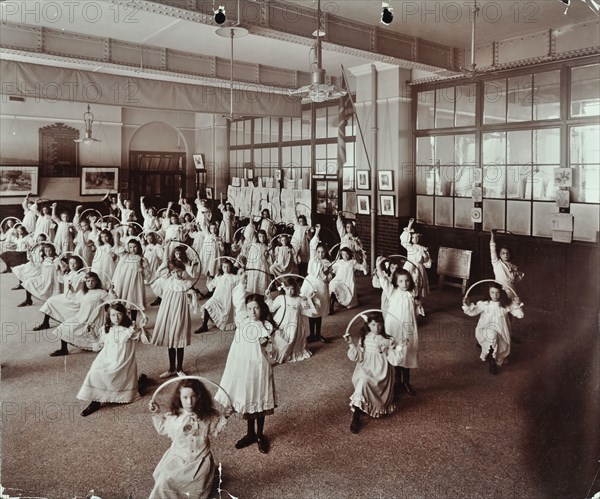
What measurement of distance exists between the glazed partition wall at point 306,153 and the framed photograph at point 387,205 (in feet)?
4.00

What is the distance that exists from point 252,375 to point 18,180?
1165 centimetres

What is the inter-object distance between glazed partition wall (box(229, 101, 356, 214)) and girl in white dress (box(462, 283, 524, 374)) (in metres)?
5.64

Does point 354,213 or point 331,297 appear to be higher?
point 354,213

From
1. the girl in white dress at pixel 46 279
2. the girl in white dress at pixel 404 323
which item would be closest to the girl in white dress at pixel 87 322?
the girl in white dress at pixel 46 279

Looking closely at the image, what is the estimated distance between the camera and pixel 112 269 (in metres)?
8.27

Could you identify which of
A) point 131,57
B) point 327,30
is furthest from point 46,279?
point 327,30

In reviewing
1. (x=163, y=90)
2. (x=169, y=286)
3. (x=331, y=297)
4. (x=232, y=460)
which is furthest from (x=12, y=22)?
(x=232, y=460)

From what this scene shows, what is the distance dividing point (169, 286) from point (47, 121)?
10025 millimetres

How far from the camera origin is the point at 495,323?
5754 millimetres

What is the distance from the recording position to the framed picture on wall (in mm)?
14352

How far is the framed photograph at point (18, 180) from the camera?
13.1 meters

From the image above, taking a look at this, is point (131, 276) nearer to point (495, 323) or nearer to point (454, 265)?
point (495, 323)

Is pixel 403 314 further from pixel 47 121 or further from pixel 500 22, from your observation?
pixel 47 121

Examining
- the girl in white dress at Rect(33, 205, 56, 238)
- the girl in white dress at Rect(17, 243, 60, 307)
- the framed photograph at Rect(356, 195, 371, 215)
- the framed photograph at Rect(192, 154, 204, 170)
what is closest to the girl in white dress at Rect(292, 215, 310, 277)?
the framed photograph at Rect(356, 195, 371, 215)
